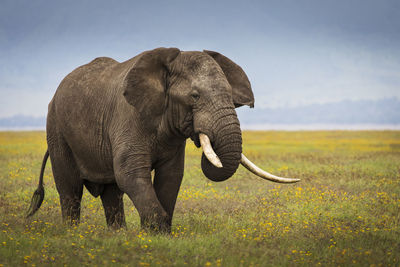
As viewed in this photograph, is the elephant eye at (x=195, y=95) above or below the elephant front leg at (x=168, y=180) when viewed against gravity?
above

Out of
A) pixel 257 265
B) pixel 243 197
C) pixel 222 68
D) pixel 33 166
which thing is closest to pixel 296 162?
pixel 243 197

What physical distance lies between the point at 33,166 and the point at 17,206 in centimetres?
856

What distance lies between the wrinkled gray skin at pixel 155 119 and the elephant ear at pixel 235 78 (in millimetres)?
16

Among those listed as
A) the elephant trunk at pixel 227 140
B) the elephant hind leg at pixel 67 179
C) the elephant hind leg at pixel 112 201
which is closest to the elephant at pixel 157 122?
the elephant trunk at pixel 227 140

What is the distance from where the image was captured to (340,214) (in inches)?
411

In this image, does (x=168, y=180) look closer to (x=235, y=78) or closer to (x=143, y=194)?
(x=143, y=194)

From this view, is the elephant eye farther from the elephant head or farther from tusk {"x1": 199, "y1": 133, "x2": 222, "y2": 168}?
tusk {"x1": 199, "y1": 133, "x2": 222, "y2": 168}

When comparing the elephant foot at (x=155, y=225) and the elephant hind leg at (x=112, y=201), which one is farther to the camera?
the elephant hind leg at (x=112, y=201)

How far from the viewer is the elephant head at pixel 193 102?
6496 mm

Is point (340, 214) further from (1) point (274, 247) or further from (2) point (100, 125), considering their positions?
(2) point (100, 125)

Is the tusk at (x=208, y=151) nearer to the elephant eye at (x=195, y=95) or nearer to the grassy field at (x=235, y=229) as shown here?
the elephant eye at (x=195, y=95)

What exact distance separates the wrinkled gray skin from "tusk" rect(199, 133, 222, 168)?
96mm

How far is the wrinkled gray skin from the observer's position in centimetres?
662

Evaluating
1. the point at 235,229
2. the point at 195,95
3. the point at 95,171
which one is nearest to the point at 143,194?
the point at 195,95
